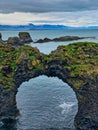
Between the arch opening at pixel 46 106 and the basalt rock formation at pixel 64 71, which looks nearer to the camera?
the basalt rock formation at pixel 64 71

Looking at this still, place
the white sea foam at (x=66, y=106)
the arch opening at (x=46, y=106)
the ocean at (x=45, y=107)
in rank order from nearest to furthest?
the ocean at (x=45, y=107), the arch opening at (x=46, y=106), the white sea foam at (x=66, y=106)

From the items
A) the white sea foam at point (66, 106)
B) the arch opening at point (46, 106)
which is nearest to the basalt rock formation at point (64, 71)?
the arch opening at point (46, 106)

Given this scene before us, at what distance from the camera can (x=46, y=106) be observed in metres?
118

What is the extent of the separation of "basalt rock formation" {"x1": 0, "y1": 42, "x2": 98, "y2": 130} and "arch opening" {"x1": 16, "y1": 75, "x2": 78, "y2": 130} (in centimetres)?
492

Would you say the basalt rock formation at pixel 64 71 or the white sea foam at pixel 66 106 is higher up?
the basalt rock formation at pixel 64 71

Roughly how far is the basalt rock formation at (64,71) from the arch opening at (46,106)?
4.92 m

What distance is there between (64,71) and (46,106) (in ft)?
63.4

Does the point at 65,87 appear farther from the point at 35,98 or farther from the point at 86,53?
the point at 86,53

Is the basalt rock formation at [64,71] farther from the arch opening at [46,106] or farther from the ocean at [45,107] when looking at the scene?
the arch opening at [46,106]

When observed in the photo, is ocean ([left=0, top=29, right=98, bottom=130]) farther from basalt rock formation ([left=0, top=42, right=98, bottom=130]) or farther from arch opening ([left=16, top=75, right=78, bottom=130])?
basalt rock formation ([left=0, top=42, right=98, bottom=130])

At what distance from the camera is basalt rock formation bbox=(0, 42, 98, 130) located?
98812 millimetres

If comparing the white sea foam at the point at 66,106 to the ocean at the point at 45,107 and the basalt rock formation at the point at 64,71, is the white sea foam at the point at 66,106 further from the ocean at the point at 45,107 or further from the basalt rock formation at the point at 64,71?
the basalt rock formation at the point at 64,71

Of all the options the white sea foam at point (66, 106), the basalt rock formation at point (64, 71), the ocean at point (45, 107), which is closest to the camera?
the basalt rock formation at point (64, 71)

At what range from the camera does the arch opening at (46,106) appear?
340 ft
